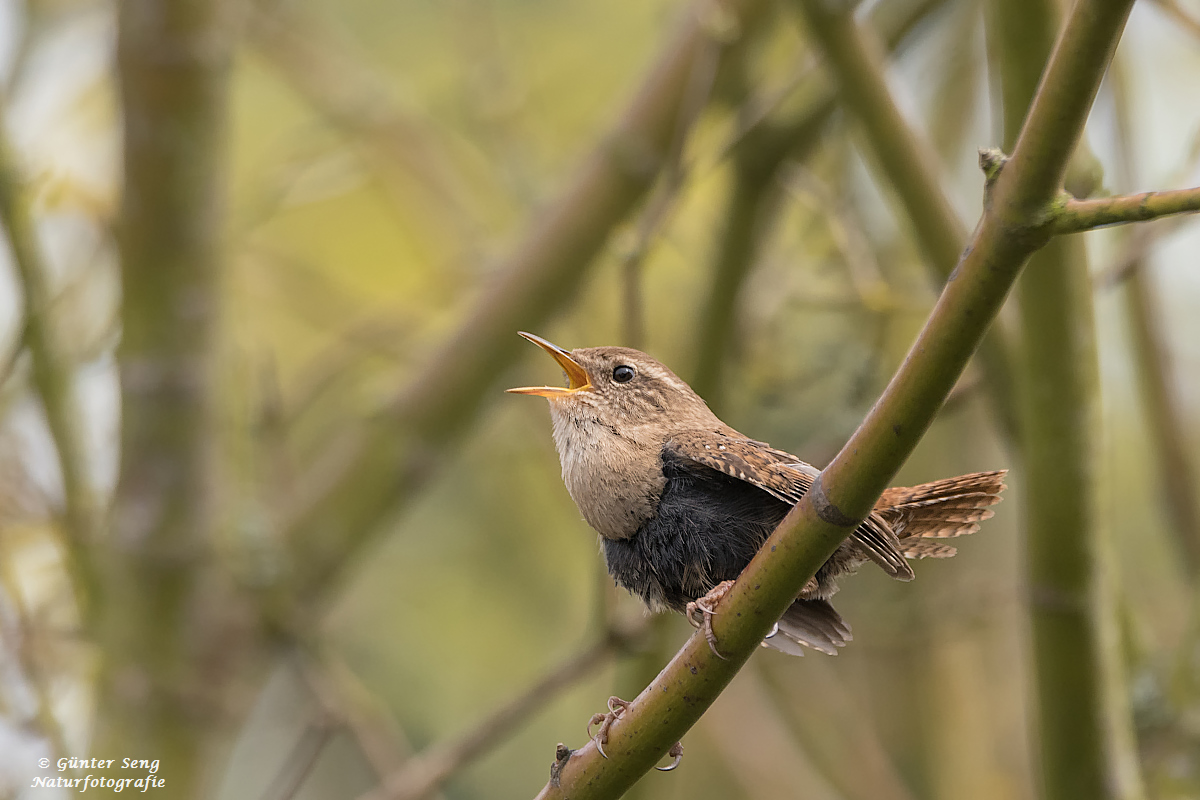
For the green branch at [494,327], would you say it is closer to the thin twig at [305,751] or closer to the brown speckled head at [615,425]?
the thin twig at [305,751]

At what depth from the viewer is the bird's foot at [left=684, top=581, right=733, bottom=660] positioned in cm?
147

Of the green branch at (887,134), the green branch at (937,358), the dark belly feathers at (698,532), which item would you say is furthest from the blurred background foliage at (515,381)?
the green branch at (937,358)

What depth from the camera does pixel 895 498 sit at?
2.38 meters

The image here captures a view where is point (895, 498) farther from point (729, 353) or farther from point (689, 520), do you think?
point (729, 353)

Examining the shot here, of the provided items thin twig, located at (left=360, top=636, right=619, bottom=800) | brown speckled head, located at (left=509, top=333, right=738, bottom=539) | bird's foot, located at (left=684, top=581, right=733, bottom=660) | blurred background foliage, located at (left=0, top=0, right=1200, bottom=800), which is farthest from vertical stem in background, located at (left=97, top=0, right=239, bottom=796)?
bird's foot, located at (left=684, top=581, right=733, bottom=660)

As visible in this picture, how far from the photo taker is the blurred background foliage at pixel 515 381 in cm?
349

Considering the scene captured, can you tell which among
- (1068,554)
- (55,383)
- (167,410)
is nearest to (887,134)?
(1068,554)

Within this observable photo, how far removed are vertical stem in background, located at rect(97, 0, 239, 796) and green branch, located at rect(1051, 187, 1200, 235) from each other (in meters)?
2.92

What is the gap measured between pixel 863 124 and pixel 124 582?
2.62 metres

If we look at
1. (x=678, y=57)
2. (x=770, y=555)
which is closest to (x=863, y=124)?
(x=678, y=57)

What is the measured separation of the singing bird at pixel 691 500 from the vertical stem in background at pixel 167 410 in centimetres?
176

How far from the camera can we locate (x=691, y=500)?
2.18 meters

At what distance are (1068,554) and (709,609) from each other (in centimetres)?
131

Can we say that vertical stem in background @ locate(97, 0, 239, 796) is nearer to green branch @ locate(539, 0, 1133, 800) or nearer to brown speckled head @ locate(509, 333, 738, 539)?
brown speckled head @ locate(509, 333, 738, 539)
